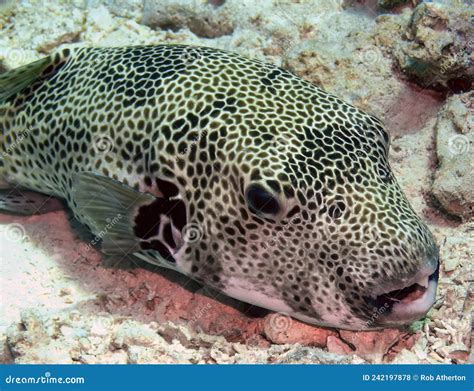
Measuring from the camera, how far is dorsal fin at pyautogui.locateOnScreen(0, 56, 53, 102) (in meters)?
4.29

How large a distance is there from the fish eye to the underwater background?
821 mm

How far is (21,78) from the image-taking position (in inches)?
170

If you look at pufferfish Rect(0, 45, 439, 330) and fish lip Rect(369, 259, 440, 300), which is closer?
fish lip Rect(369, 259, 440, 300)

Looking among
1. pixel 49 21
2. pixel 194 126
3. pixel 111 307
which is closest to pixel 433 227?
pixel 194 126

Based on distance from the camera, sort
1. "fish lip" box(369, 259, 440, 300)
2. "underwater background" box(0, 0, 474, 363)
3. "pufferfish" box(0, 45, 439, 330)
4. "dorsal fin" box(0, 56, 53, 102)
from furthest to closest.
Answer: "dorsal fin" box(0, 56, 53, 102), "underwater background" box(0, 0, 474, 363), "pufferfish" box(0, 45, 439, 330), "fish lip" box(369, 259, 440, 300)

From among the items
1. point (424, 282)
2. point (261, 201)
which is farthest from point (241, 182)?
point (424, 282)

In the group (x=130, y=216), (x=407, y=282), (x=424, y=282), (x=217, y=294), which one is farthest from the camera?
(x=217, y=294)

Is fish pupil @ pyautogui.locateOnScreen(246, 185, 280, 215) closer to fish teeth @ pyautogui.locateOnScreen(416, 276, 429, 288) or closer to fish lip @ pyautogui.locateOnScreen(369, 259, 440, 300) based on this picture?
fish lip @ pyautogui.locateOnScreen(369, 259, 440, 300)

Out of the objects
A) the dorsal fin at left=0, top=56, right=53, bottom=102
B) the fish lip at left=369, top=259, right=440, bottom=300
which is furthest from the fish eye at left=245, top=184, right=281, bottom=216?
the dorsal fin at left=0, top=56, right=53, bottom=102

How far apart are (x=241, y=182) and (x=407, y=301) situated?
44.8 inches

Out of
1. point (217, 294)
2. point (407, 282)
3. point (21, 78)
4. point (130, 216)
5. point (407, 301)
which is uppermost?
point (407, 282)

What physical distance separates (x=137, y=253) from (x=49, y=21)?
13.0ft

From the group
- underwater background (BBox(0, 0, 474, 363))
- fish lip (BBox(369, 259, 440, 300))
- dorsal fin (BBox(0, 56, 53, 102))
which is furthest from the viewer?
dorsal fin (BBox(0, 56, 53, 102))

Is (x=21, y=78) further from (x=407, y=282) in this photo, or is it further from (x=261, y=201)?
(x=407, y=282)
